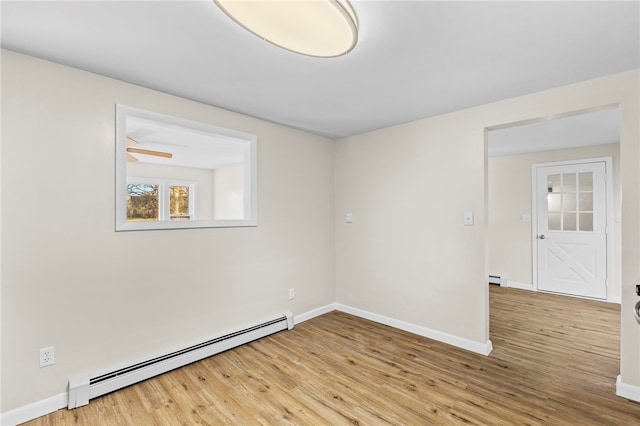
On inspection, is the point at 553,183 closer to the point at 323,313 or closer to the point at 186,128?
the point at 323,313

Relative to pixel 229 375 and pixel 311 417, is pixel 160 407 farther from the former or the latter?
pixel 311 417

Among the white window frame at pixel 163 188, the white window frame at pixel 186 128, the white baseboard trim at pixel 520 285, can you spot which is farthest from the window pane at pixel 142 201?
the white baseboard trim at pixel 520 285

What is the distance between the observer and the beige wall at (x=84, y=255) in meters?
1.92

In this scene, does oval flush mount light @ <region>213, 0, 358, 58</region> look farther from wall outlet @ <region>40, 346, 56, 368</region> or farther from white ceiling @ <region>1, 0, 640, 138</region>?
wall outlet @ <region>40, 346, 56, 368</region>

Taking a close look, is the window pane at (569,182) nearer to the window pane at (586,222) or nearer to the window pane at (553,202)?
the window pane at (553,202)

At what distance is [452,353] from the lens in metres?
2.87

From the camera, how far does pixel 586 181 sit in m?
4.68

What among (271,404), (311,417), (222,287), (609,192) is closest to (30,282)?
(222,287)

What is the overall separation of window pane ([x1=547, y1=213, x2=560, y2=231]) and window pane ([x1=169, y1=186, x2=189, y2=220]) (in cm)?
737

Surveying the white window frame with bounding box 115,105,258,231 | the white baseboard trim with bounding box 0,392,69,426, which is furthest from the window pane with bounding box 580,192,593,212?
the white baseboard trim with bounding box 0,392,69,426

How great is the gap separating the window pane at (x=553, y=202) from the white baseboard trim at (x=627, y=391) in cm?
349

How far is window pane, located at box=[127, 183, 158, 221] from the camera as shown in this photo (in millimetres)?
6263

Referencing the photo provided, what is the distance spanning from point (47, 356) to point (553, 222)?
6.52 metres

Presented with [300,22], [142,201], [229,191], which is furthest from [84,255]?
[229,191]
